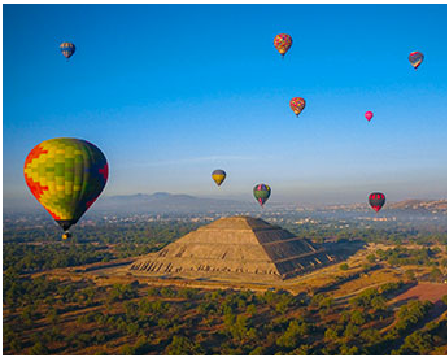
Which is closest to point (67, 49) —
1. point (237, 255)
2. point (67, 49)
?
point (67, 49)

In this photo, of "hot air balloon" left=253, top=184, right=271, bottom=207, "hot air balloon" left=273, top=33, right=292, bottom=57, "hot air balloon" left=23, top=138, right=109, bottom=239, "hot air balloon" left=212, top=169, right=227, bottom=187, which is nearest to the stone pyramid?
Result: "hot air balloon" left=253, top=184, right=271, bottom=207

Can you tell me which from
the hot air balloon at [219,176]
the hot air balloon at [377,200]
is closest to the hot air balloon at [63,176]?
the hot air balloon at [219,176]

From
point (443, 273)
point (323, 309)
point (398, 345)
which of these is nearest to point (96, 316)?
point (323, 309)

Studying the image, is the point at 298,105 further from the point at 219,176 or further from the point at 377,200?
the point at 377,200

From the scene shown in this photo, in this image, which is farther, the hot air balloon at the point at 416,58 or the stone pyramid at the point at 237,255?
the stone pyramid at the point at 237,255

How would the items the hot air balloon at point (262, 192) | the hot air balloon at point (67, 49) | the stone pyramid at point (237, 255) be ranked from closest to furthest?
the hot air balloon at point (67, 49), the stone pyramid at point (237, 255), the hot air balloon at point (262, 192)

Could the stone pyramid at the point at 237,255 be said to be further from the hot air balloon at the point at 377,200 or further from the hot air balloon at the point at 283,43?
the hot air balloon at the point at 283,43

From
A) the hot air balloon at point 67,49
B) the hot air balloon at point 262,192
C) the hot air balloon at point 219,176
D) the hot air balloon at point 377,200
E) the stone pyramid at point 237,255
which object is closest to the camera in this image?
the hot air balloon at point 67,49
